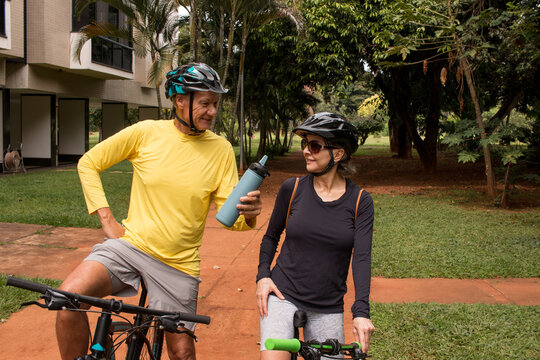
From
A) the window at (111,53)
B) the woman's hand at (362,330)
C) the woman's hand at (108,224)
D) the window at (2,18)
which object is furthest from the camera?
the window at (111,53)

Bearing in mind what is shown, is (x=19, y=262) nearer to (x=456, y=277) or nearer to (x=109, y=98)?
(x=456, y=277)

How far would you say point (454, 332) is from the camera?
4781 millimetres

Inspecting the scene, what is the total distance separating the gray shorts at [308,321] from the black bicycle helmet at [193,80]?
1.14 m

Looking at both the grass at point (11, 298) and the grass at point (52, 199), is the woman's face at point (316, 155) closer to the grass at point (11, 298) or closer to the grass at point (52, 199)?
the grass at point (11, 298)

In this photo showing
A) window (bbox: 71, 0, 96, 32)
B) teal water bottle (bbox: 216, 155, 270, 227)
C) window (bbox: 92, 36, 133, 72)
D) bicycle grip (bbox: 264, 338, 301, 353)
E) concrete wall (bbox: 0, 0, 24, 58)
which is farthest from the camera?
window (bbox: 92, 36, 133, 72)

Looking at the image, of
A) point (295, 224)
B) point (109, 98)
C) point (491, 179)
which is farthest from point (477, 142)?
point (109, 98)

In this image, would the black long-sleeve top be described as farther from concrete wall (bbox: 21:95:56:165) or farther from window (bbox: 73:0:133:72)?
concrete wall (bbox: 21:95:56:165)

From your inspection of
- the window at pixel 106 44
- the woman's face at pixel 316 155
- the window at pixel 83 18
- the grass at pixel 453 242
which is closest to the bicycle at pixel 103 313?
the woman's face at pixel 316 155

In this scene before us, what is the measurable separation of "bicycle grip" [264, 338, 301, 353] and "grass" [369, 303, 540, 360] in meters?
2.72

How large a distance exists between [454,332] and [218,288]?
259 centimetres

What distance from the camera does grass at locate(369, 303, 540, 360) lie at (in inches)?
174

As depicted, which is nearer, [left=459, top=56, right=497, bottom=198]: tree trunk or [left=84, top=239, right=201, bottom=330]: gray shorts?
[left=84, top=239, right=201, bottom=330]: gray shorts

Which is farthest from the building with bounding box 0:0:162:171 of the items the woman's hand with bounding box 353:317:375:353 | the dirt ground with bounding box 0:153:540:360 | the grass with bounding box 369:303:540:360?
the woman's hand with bounding box 353:317:375:353

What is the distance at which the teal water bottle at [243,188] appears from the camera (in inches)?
99.8
